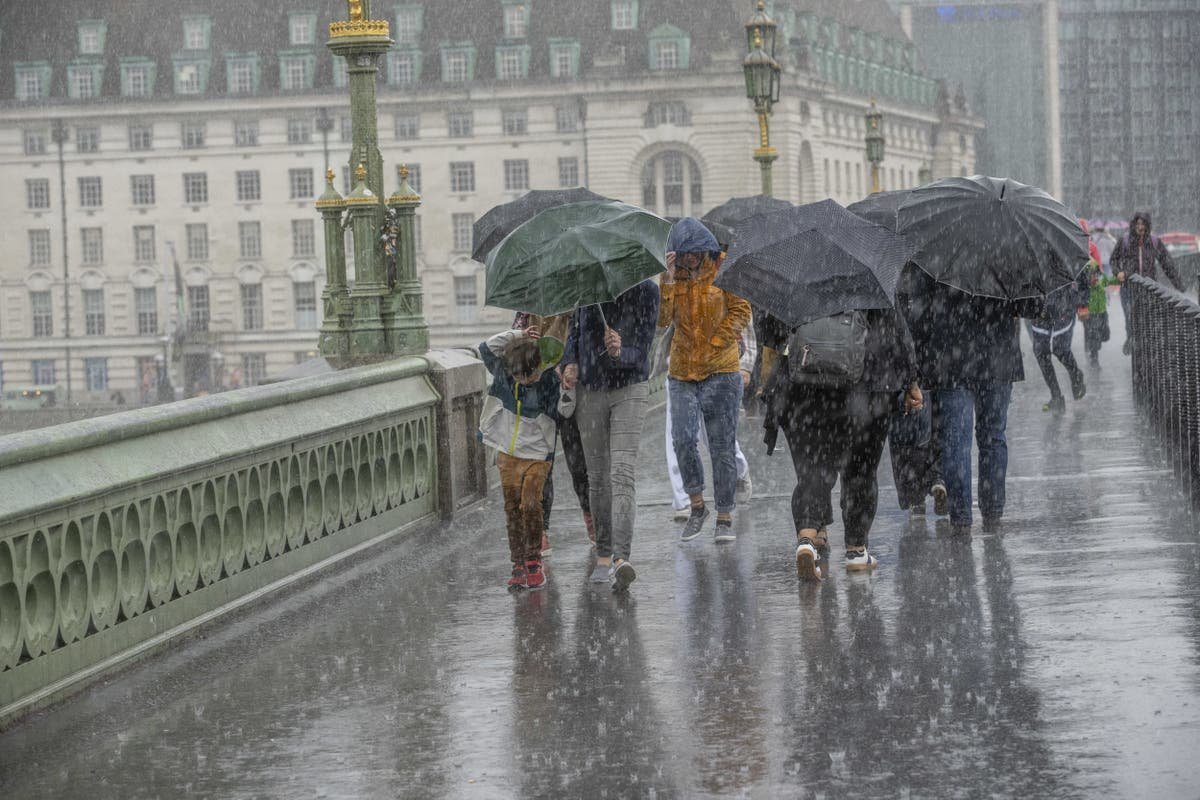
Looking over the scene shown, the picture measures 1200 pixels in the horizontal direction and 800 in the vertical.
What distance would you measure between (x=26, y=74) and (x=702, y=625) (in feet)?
340

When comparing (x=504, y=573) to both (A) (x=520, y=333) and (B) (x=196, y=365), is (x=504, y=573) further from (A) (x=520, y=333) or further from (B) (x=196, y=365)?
(B) (x=196, y=365)

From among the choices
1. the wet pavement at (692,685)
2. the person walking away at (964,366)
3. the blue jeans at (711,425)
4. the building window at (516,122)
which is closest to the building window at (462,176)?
the building window at (516,122)

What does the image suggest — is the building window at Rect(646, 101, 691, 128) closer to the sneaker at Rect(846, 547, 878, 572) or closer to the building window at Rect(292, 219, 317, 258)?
the building window at Rect(292, 219, 317, 258)

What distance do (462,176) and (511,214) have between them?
89.7 m

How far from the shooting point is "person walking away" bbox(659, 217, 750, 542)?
37.9 ft

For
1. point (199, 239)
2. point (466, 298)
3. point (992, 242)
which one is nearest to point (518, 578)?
point (992, 242)

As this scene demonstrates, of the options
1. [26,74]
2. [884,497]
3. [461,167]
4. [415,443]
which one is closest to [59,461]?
[415,443]

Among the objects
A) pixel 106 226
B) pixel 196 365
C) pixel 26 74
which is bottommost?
pixel 196 365

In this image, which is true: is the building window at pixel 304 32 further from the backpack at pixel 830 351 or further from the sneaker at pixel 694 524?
the backpack at pixel 830 351

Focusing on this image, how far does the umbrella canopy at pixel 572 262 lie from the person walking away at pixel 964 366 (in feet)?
6.18

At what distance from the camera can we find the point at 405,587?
1066cm

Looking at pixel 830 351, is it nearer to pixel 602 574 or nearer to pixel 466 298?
pixel 602 574

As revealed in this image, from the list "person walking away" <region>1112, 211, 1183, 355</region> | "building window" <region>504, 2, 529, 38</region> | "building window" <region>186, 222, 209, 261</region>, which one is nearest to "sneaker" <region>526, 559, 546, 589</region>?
"person walking away" <region>1112, 211, 1183, 355</region>

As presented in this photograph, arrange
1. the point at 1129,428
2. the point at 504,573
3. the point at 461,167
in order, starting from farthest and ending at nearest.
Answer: the point at 461,167 → the point at 1129,428 → the point at 504,573
